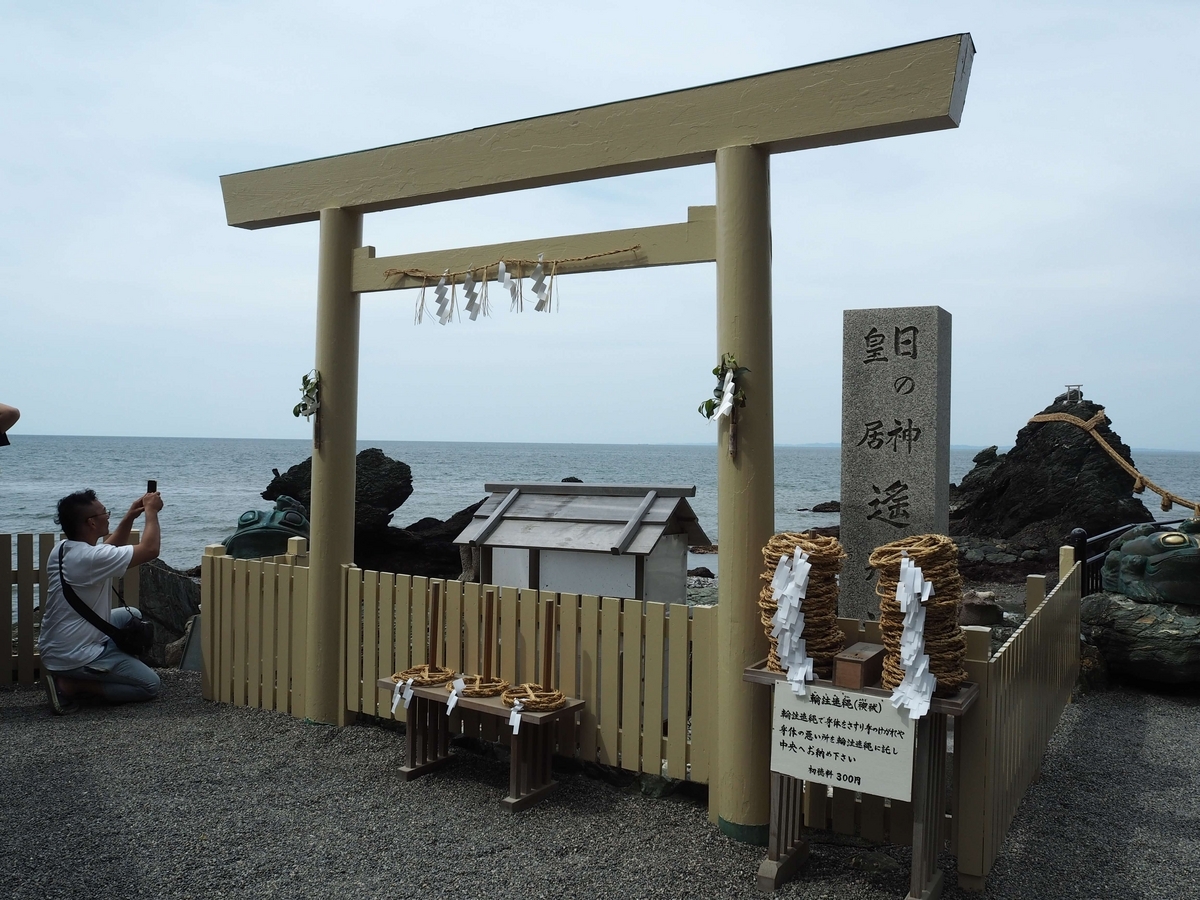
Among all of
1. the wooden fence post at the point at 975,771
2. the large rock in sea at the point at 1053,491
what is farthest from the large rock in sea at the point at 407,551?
the large rock in sea at the point at 1053,491

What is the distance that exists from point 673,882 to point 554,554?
127 inches

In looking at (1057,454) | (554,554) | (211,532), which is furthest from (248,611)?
(211,532)

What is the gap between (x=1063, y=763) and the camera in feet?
19.3

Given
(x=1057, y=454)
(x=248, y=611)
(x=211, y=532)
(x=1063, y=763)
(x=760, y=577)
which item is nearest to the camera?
(x=760, y=577)

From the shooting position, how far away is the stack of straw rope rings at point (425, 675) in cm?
524

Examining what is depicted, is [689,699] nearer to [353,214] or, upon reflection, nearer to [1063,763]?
[1063,763]

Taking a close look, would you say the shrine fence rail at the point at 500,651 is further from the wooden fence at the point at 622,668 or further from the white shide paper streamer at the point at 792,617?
the white shide paper streamer at the point at 792,617

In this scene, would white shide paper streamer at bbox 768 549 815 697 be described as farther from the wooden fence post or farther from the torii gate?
the wooden fence post

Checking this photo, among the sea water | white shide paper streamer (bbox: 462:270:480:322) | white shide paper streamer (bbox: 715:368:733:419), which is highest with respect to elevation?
white shide paper streamer (bbox: 462:270:480:322)

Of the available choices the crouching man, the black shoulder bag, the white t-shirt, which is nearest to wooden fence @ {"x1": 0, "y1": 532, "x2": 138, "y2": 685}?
the crouching man

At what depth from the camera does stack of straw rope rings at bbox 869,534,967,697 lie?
3.65 metres

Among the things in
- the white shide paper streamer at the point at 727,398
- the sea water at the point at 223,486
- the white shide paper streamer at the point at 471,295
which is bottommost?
the sea water at the point at 223,486

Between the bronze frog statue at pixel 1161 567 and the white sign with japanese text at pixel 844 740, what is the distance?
609 cm

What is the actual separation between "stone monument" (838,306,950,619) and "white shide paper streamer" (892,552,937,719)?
50.4 inches
